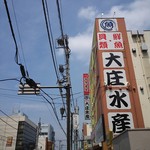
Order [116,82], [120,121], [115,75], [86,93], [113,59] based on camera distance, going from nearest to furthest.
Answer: [120,121]
[116,82]
[115,75]
[113,59]
[86,93]

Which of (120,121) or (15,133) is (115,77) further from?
(15,133)

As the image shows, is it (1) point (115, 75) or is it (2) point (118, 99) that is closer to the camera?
(2) point (118, 99)

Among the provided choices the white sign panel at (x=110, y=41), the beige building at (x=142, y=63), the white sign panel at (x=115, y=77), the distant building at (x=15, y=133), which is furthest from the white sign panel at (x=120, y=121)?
the distant building at (x=15, y=133)

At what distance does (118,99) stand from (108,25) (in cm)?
774

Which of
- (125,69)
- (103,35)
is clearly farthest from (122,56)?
(103,35)

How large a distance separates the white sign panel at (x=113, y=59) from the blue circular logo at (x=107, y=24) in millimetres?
2949

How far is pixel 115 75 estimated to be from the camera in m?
18.4

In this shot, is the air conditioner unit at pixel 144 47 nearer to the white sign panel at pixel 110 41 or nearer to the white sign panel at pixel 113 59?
the white sign panel at pixel 110 41

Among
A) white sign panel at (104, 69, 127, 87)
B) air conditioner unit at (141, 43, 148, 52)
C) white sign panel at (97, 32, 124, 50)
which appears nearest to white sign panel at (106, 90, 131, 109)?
white sign panel at (104, 69, 127, 87)

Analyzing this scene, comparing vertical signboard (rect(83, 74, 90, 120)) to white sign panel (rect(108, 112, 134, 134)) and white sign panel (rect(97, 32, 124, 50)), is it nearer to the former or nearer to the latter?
white sign panel (rect(97, 32, 124, 50))

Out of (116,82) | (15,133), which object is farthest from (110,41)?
(15,133)

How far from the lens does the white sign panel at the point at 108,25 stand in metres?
20.7

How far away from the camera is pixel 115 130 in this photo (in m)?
16.5

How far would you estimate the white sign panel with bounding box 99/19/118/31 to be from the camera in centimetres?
2070
